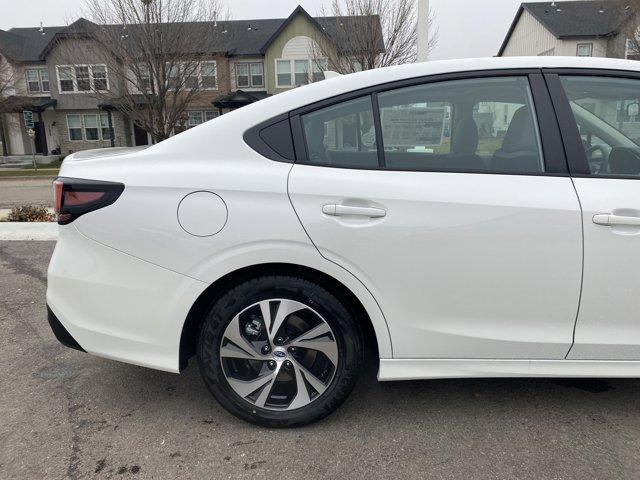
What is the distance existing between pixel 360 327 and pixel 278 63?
2890 centimetres

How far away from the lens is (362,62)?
48.6 ft

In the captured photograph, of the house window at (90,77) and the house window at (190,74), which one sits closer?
the house window at (190,74)

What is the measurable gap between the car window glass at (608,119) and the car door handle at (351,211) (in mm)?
1010

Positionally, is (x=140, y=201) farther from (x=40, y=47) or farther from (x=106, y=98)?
(x=40, y=47)

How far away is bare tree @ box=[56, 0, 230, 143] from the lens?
1495cm

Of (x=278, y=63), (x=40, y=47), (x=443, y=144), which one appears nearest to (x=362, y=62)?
(x=443, y=144)

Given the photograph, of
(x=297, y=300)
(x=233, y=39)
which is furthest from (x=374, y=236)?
(x=233, y=39)

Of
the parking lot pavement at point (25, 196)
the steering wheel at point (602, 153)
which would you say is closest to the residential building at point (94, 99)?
the parking lot pavement at point (25, 196)

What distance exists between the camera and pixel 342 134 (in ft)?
7.80

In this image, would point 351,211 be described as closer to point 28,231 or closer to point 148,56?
point 28,231

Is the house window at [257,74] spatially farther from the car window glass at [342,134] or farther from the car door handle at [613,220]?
the car door handle at [613,220]

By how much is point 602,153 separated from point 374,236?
116cm

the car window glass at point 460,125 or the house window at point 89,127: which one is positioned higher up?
the house window at point 89,127

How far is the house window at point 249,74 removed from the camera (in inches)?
1165
